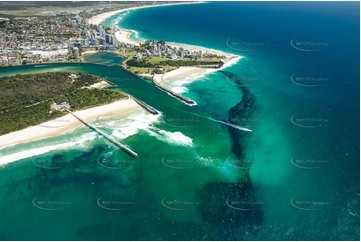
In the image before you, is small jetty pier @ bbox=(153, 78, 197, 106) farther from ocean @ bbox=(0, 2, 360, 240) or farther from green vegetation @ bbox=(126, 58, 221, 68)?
green vegetation @ bbox=(126, 58, 221, 68)

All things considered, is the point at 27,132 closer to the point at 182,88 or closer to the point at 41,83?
the point at 41,83

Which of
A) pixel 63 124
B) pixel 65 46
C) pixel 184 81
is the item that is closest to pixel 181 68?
pixel 184 81

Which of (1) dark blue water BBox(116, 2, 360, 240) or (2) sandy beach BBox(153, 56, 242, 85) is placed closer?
(1) dark blue water BBox(116, 2, 360, 240)

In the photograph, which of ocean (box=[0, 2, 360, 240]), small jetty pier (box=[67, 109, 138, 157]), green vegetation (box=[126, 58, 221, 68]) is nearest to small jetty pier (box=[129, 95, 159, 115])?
ocean (box=[0, 2, 360, 240])

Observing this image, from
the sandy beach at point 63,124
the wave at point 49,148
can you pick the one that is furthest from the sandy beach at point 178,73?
the wave at point 49,148

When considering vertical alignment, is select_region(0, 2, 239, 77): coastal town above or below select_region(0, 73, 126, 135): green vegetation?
above

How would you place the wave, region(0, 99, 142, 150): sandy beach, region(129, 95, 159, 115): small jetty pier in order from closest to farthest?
the wave, region(0, 99, 142, 150): sandy beach, region(129, 95, 159, 115): small jetty pier
